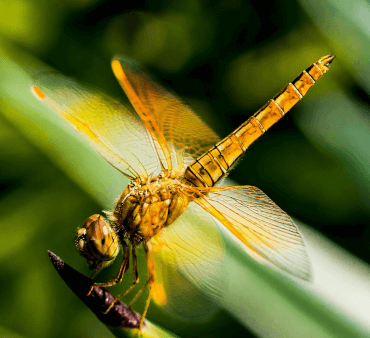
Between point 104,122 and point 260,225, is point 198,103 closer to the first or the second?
point 104,122

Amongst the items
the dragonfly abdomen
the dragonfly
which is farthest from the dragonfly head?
the dragonfly abdomen

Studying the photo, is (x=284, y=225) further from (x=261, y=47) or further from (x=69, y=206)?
(x=261, y=47)

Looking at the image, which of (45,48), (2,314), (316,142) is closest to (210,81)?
(316,142)

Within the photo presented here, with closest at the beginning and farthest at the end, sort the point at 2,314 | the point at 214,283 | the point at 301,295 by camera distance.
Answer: the point at 301,295 < the point at 214,283 < the point at 2,314

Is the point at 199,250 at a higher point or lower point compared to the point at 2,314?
lower

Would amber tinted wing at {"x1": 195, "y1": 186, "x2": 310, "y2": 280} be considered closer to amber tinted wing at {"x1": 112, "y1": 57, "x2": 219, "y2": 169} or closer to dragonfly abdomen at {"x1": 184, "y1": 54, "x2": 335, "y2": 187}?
dragonfly abdomen at {"x1": 184, "y1": 54, "x2": 335, "y2": 187}

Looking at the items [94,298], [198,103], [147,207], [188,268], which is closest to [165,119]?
[147,207]
